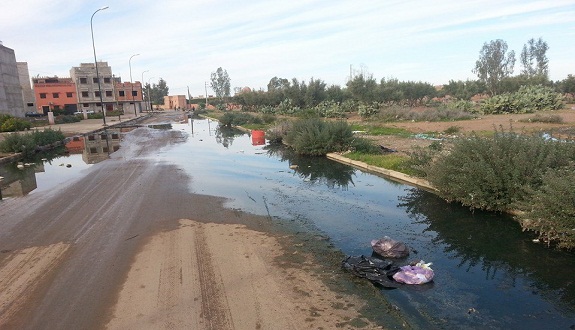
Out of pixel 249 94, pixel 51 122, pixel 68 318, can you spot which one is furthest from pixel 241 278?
pixel 249 94

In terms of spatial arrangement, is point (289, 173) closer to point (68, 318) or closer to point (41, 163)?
point (68, 318)

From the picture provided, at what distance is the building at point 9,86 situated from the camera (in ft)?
173

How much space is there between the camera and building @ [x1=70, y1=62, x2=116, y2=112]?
87.2 meters

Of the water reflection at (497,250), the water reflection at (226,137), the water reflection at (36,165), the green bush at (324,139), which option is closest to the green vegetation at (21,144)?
the water reflection at (36,165)

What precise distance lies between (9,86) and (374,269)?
2524 inches

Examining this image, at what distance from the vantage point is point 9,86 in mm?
55188

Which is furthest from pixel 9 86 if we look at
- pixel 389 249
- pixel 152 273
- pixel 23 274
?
pixel 389 249

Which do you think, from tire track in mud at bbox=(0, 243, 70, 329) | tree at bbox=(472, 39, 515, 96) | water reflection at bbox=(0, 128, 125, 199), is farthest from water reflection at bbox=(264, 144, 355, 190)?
tree at bbox=(472, 39, 515, 96)

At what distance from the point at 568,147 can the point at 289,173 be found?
7.88 meters

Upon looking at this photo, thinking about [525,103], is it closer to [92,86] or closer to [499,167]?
[499,167]

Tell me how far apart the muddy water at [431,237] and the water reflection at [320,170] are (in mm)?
59

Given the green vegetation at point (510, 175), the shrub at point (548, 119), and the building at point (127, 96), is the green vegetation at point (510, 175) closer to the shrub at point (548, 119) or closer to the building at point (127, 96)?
the shrub at point (548, 119)

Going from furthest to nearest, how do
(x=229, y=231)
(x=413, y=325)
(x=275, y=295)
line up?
(x=229, y=231) → (x=275, y=295) → (x=413, y=325)

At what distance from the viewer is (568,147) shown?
315 inches
